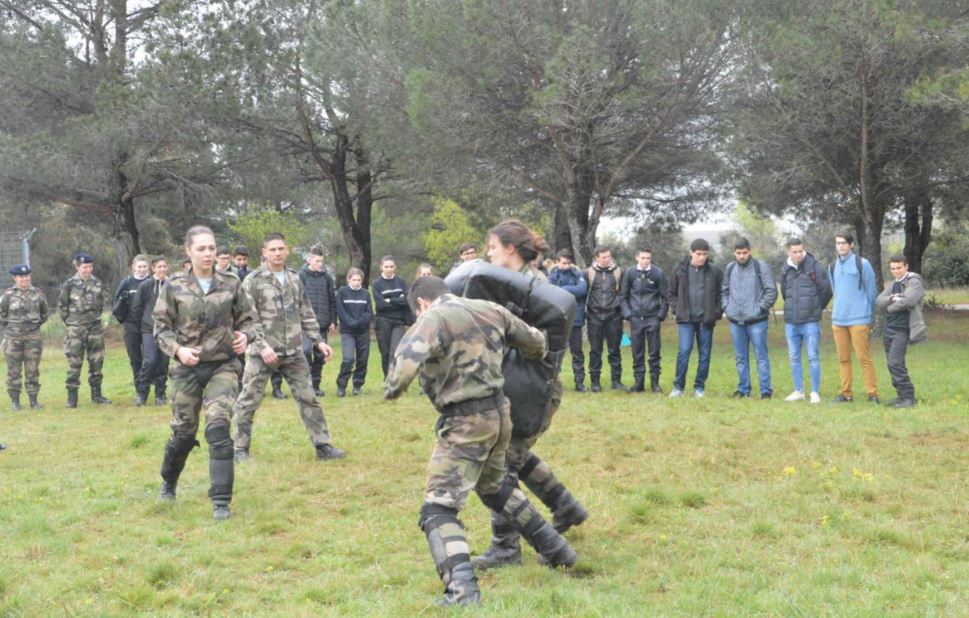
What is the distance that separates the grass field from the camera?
15.7 feet

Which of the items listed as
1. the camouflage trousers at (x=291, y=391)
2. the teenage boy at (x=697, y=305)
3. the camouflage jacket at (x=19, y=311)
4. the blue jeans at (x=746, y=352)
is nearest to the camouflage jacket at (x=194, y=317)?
the camouflage trousers at (x=291, y=391)

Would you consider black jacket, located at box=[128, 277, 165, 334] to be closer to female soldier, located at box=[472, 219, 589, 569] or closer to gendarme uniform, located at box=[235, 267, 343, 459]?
gendarme uniform, located at box=[235, 267, 343, 459]

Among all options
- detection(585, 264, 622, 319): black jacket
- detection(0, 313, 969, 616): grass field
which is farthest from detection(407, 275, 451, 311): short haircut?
detection(585, 264, 622, 319): black jacket

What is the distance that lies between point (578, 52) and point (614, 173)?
368cm

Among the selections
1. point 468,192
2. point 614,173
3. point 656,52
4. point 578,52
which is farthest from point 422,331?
point 468,192

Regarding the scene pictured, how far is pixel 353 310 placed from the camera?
43.6 ft

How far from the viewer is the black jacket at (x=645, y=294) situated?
1266 centimetres

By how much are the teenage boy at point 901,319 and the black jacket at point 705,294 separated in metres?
2.03

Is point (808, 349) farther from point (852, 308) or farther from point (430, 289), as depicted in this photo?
point (430, 289)

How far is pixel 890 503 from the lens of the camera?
643 cm

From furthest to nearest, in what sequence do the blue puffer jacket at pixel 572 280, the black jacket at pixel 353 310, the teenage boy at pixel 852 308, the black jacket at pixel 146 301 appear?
1. the black jacket at pixel 353 310
2. the black jacket at pixel 146 301
3. the blue puffer jacket at pixel 572 280
4. the teenage boy at pixel 852 308

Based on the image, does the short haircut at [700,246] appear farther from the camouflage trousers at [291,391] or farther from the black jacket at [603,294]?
the camouflage trousers at [291,391]

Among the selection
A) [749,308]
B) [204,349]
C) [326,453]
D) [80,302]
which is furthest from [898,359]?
[80,302]

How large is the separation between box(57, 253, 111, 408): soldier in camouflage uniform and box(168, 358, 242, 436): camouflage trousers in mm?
7401
